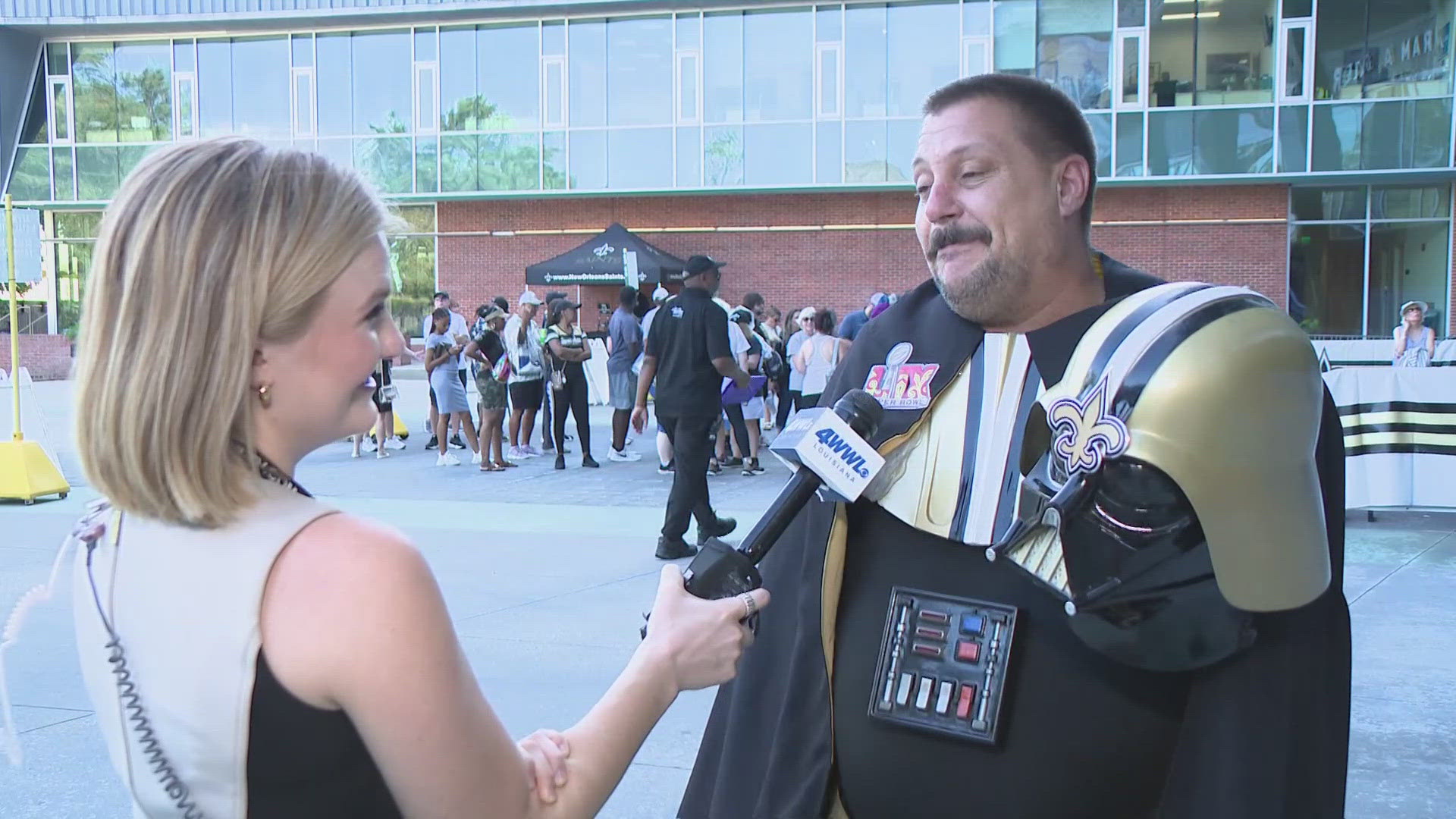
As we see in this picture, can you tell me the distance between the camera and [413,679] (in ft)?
3.89

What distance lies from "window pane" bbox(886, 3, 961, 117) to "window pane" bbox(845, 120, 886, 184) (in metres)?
0.48

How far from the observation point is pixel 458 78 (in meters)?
23.0

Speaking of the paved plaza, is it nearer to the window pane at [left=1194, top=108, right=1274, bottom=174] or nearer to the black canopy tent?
the black canopy tent

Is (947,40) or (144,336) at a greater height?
(947,40)

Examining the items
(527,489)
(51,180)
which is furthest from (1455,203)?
(51,180)

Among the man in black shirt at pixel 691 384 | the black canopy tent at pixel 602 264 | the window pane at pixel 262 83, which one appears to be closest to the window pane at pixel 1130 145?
the black canopy tent at pixel 602 264

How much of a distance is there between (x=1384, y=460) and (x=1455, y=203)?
14687mm

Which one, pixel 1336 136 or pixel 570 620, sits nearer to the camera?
pixel 570 620

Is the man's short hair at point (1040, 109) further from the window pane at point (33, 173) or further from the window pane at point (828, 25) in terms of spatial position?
the window pane at point (33, 173)

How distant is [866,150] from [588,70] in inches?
210

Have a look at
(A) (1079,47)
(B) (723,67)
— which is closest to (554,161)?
(B) (723,67)

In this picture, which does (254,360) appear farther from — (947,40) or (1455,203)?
(1455,203)

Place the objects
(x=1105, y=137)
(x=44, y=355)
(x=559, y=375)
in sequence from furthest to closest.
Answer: (x=44, y=355), (x=1105, y=137), (x=559, y=375)

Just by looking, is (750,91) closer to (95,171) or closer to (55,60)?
(95,171)
